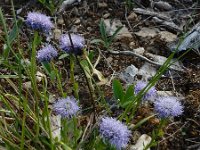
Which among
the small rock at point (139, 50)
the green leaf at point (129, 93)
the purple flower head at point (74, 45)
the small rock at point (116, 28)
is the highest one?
the purple flower head at point (74, 45)

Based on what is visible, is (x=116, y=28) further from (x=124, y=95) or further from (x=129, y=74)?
(x=124, y=95)

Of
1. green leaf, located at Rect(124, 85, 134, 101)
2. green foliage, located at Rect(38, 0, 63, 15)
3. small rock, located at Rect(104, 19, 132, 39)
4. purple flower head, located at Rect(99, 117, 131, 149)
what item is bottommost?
small rock, located at Rect(104, 19, 132, 39)

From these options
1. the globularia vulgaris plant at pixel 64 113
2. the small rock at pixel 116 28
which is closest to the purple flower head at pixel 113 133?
the globularia vulgaris plant at pixel 64 113

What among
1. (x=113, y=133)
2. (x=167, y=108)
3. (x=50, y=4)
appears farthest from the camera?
(x=50, y=4)

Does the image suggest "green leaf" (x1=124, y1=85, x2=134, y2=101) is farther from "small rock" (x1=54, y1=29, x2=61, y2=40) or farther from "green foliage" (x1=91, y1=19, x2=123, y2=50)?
"small rock" (x1=54, y1=29, x2=61, y2=40)

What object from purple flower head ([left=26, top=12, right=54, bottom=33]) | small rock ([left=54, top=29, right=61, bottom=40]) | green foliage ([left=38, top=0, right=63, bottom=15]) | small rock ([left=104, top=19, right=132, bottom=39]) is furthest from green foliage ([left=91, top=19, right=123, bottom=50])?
purple flower head ([left=26, top=12, right=54, bottom=33])

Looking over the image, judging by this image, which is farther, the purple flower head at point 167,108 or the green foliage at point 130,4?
the green foliage at point 130,4

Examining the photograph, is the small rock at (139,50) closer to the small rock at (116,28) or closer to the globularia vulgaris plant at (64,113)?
the small rock at (116,28)

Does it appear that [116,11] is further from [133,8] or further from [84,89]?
[84,89]

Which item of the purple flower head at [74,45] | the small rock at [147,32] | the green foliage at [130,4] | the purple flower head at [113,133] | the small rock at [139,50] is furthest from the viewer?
the green foliage at [130,4]

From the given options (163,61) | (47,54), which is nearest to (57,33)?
(163,61)

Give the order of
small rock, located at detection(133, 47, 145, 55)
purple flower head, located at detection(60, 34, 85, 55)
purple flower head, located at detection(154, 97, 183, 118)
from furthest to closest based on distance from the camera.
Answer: small rock, located at detection(133, 47, 145, 55) < purple flower head, located at detection(60, 34, 85, 55) < purple flower head, located at detection(154, 97, 183, 118)

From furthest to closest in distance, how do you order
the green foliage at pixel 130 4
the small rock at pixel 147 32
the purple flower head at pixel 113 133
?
the green foliage at pixel 130 4 → the small rock at pixel 147 32 → the purple flower head at pixel 113 133
